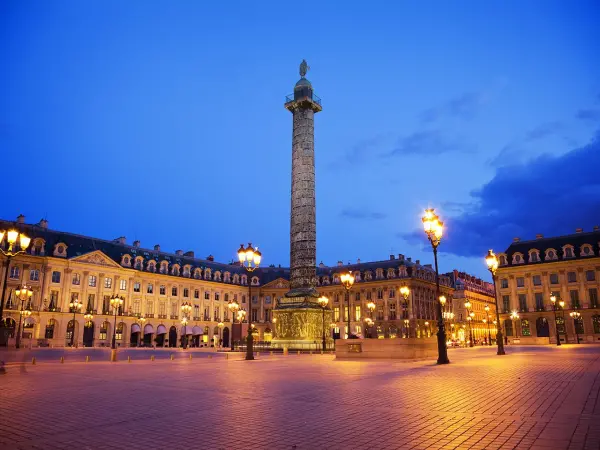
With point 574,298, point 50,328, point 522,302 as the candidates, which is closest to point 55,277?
point 50,328

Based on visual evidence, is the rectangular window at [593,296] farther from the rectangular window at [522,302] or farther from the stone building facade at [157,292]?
the stone building facade at [157,292]

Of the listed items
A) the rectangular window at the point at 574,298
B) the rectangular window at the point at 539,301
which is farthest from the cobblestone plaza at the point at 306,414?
the rectangular window at the point at 539,301

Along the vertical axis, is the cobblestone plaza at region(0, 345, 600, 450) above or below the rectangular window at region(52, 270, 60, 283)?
below

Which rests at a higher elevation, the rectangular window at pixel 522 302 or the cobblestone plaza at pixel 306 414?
the rectangular window at pixel 522 302

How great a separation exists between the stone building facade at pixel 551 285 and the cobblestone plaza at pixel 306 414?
192ft

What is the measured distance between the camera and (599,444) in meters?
5.06

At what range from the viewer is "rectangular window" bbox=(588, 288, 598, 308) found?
63.2 metres

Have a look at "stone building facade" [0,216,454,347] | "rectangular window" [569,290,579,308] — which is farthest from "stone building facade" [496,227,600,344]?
"stone building facade" [0,216,454,347]

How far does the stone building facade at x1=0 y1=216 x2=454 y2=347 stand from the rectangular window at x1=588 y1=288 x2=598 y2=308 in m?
23.7

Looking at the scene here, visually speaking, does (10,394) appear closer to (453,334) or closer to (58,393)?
(58,393)

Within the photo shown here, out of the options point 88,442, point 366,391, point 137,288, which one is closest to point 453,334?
point 137,288

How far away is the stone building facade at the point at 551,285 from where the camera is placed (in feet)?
209

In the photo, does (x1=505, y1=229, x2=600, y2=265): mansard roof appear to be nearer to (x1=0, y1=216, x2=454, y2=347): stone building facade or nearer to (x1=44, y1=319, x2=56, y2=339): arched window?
(x1=0, y1=216, x2=454, y2=347): stone building facade

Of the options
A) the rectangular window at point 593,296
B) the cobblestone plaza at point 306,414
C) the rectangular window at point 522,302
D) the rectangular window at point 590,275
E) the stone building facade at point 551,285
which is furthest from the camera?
the rectangular window at point 522,302
